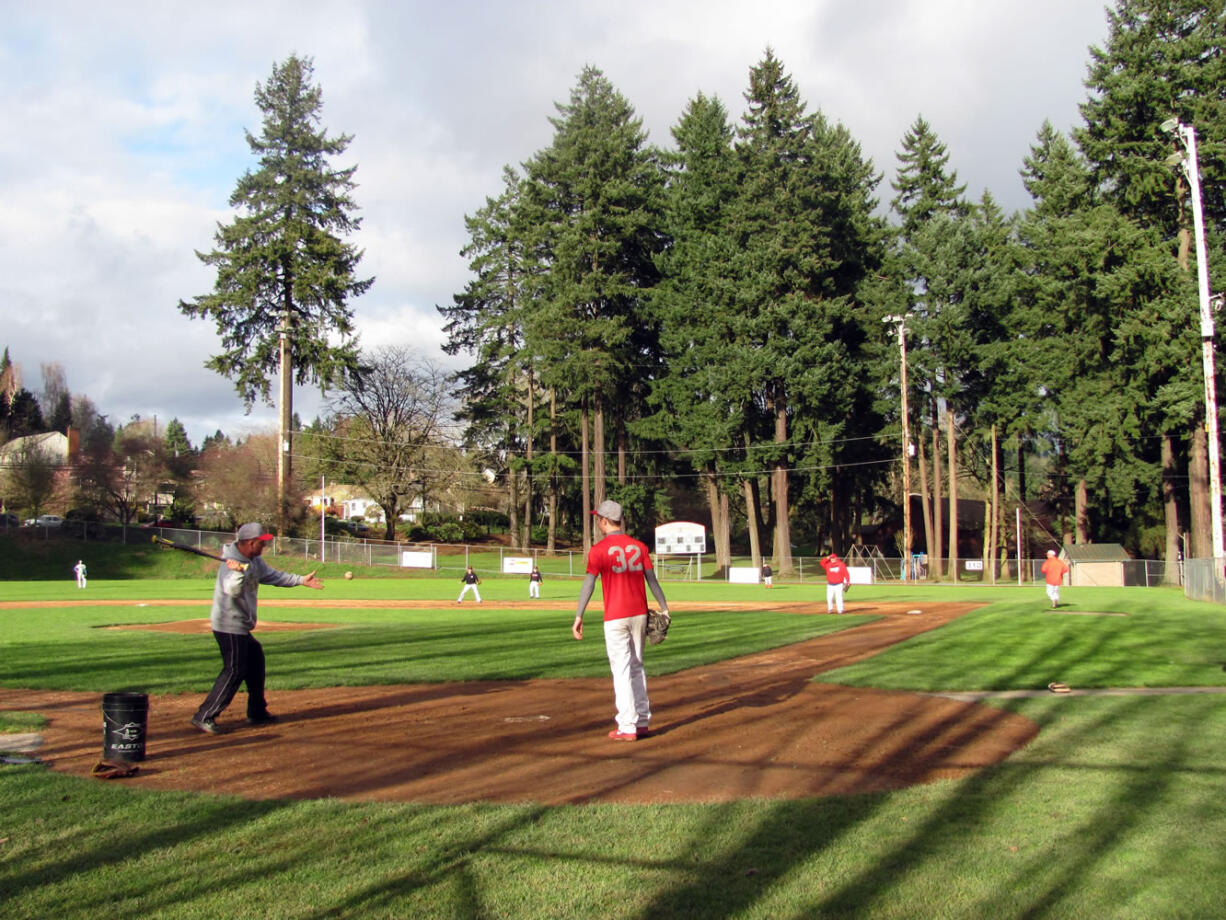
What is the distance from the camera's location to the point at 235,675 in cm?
838

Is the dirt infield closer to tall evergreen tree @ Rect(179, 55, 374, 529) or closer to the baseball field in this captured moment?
the baseball field

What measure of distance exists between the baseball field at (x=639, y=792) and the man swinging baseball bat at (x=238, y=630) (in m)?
0.35

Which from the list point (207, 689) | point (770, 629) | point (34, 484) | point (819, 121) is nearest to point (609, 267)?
point (819, 121)

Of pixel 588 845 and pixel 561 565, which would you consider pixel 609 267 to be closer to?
pixel 561 565

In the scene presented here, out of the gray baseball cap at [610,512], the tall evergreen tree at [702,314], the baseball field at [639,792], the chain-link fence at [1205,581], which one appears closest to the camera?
the baseball field at [639,792]

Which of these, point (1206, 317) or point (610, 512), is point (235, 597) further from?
point (1206, 317)

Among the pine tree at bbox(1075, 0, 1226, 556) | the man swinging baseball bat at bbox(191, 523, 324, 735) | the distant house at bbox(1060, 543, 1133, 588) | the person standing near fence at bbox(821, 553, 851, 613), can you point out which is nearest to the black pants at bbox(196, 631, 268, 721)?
the man swinging baseball bat at bbox(191, 523, 324, 735)

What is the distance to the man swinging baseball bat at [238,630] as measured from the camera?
8.36 m

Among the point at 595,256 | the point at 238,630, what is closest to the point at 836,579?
the point at 238,630

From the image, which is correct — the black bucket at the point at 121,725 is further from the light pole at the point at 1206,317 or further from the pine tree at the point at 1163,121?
the pine tree at the point at 1163,121

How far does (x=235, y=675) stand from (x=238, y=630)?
0.41 m

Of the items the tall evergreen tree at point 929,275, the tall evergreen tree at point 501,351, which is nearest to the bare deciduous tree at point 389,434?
the tall evergreen tree at point 501,351

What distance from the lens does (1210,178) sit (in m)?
42.9

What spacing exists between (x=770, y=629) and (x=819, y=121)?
50.2m
